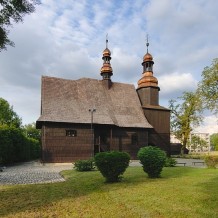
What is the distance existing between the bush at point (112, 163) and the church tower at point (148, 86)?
25594 millimetres

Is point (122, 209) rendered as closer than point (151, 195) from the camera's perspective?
Yes

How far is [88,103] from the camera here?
104 feet

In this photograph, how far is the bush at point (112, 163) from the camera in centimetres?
1230

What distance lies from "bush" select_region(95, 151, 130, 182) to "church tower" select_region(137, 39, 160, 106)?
25.6 m

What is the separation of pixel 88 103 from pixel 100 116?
2338mm

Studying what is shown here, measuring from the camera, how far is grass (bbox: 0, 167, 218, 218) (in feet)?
23.6

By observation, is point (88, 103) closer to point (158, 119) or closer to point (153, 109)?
point (153, 109)

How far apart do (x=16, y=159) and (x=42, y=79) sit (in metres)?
9.75

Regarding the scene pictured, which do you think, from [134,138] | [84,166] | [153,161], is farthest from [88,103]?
[153,161]

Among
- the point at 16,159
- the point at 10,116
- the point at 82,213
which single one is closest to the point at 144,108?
the point at 16,159

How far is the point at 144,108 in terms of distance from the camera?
118ft

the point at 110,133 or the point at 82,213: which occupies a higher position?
the point at 110,133

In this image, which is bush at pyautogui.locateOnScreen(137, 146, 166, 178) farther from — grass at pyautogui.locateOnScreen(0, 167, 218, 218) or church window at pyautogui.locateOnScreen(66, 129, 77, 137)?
church window at pyautogui.locateOnScreen(66, 129, 77, 137)

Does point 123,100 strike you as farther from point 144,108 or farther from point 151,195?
point 151,195
